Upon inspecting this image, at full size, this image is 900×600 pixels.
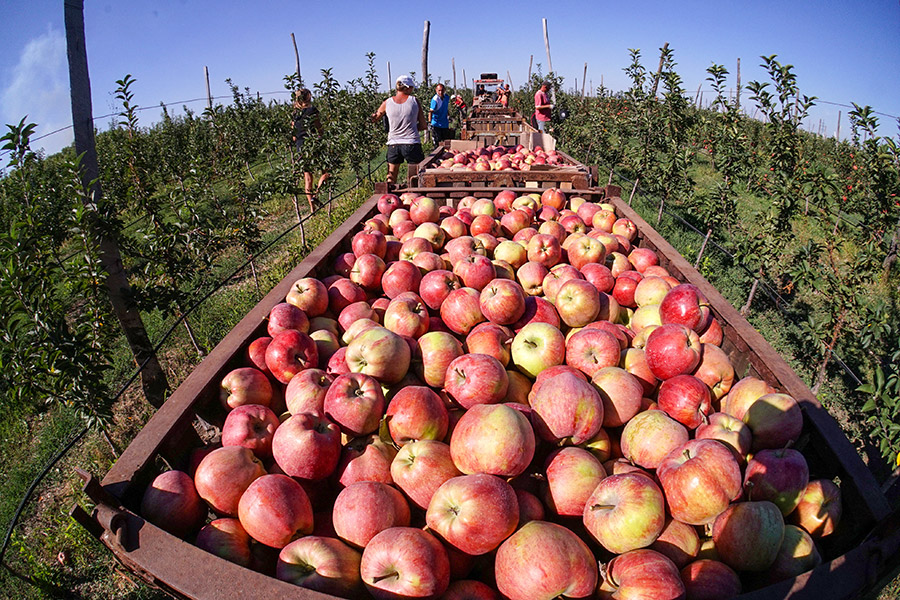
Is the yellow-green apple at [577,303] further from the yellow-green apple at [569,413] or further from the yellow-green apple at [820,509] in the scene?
the yellow-green apple at [820,509]

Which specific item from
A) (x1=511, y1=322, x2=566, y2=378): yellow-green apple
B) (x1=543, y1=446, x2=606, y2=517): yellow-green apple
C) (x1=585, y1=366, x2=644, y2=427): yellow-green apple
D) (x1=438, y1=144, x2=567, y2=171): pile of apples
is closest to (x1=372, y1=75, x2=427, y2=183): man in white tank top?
(x1=438, y1=144, x2=567, y2=171): pile of apples

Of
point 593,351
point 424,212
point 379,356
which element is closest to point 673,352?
point 593,351

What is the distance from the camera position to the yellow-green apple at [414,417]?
6.61ft

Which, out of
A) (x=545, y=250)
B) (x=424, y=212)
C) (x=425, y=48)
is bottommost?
(x=545, y=250)

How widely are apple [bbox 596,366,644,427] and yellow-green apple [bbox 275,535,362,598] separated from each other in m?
1.30

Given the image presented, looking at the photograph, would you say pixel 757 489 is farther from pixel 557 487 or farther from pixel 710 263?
pixel 710 263

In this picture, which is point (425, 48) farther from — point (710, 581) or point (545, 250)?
point (710, 581)

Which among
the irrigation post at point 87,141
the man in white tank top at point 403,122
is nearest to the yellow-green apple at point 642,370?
the irrigation post at point 87,141

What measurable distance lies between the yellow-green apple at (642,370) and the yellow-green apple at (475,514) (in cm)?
120

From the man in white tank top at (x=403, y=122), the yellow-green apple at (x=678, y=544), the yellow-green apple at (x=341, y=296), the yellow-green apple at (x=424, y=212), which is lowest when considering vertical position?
the yellow-green apple at (x=678, y=544)

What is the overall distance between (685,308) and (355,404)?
76.4 inches

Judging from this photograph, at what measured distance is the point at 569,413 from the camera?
203 cm

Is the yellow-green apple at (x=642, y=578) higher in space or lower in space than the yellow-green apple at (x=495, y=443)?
lower

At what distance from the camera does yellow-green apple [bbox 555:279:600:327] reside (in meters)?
2.93
